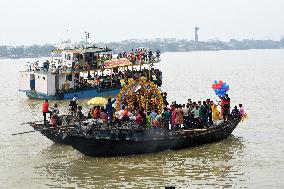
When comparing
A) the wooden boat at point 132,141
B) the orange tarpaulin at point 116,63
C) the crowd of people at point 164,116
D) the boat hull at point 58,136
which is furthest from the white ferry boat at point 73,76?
the wooden boat at point 132,141

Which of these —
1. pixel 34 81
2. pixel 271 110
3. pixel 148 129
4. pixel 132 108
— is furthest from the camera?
pixel 34 81

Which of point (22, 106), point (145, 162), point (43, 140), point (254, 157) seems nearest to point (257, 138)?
point (254, 157)

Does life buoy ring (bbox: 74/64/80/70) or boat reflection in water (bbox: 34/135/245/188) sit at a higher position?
life buoy ring (bbox: 74/64/80/70)

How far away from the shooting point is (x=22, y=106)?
4359 cm

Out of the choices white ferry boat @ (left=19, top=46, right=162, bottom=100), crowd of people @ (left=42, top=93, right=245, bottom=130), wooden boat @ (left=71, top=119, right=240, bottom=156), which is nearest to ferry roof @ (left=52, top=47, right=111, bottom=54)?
white ferry boat @ (left=19, top=46, right=162, bottom=100)

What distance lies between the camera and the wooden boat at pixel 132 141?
70.4ft

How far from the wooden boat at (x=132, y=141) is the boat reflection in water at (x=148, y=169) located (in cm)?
28

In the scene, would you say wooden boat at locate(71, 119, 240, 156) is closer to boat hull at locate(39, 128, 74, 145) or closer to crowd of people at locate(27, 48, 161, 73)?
boat hull at locate(39, 128, 74, 145)

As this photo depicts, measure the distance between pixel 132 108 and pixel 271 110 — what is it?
56.5 feet

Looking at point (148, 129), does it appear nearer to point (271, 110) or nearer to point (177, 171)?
point (177, 171)

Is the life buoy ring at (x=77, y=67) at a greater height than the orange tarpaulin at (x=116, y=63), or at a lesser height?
lesser

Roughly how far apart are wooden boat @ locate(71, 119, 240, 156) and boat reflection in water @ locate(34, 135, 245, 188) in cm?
28

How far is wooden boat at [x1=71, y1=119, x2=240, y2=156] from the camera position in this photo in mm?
21469

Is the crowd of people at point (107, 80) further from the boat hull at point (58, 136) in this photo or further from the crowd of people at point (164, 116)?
Answer: the boat hull at point (58, 136)
